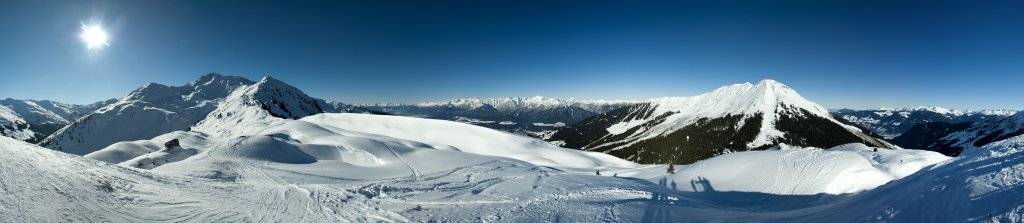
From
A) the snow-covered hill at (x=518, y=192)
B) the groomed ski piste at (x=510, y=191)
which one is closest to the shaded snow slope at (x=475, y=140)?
the groomed ski piste at (x=510, y=191)

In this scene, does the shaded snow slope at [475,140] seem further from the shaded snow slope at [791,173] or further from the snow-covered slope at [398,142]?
the shaded snow slope at [791,173]

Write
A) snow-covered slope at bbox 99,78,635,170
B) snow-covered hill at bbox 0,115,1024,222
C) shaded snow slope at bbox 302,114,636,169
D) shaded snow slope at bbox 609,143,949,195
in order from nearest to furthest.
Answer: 1. snow-covered hill at bbox 0,115,1024,222
2. shaded snow slope at bbox 609,143,949,195
3. snow-covered slope at bbox 99,78,635,170
4. shaded snow slope at bbox 302,114,636,169

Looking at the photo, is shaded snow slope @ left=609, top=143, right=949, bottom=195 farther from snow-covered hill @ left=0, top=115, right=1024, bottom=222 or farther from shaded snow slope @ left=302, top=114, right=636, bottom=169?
shaded snow slope @ left=302, top=114, right=636, bottom=169

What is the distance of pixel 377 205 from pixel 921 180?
2021 centimetres

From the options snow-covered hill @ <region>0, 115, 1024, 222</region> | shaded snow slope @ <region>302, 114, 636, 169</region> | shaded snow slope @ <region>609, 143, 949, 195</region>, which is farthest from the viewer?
shaded snow slope @ <region>302, 114, 636, 169</region>

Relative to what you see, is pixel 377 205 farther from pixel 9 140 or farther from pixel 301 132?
pixel 301 132

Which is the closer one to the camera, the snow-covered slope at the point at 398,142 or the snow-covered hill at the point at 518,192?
the snow-covered hill at the point at 518,192

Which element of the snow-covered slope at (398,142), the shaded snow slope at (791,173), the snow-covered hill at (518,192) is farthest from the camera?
the snow-covered slope at (398,142)

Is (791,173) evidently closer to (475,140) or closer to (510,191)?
(510,191)

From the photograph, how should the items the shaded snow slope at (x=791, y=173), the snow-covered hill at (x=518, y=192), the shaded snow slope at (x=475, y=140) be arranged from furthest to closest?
the shaded snow slope at (x=475, y=140) → the shaded snow slope at (x=791, y=173) → the snow-covered hill at (x=518, y=192)

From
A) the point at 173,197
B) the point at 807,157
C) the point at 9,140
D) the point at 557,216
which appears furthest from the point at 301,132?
the point at 807,157

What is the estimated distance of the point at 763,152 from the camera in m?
29.3

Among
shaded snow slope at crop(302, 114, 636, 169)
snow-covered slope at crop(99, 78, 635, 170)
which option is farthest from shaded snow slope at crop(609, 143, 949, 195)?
snow-covered slope at crop(99, 78, 635, 170)

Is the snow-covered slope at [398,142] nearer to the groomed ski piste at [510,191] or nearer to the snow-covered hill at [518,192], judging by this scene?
the groomed ski piste at [510,191]
